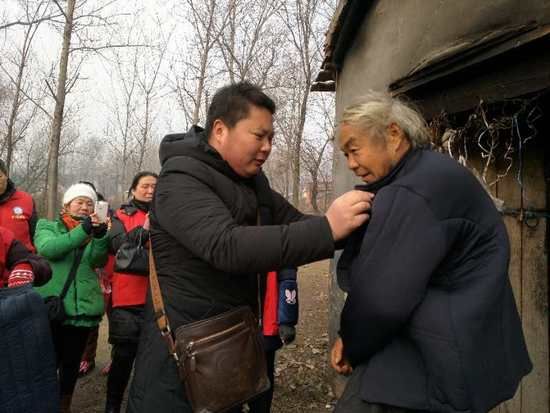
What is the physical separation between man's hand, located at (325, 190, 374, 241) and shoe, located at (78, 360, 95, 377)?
14.7 feet

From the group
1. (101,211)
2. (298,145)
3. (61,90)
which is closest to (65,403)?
(101,211)

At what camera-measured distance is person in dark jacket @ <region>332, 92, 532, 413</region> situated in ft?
4.03

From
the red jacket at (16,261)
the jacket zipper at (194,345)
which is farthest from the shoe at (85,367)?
the jacket zipper at (194,345)

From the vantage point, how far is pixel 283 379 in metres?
4.75

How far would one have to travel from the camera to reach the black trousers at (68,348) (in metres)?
3.16

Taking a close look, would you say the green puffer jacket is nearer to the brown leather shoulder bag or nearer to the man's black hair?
the brown leather shoulder bag

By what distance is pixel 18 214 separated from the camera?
398cm

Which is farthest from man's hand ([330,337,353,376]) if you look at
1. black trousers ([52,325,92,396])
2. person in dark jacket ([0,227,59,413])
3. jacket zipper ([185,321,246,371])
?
black trousers ([52,325,92,396])

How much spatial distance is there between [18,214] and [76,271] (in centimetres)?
126

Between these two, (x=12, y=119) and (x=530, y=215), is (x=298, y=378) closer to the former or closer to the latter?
(x=530, y=215)

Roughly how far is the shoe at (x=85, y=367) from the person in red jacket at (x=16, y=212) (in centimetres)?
155

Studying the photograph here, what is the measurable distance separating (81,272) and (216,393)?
2267 millimetres

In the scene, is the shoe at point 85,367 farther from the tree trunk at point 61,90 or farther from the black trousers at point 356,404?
the tree trunk at point 61,90

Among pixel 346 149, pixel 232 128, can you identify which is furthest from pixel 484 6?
pixel 232 128
